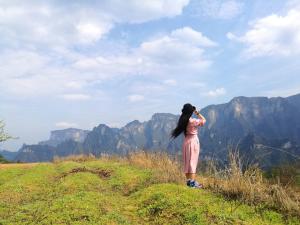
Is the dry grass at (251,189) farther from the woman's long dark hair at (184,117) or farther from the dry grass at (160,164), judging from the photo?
the dry grass at (160,164)

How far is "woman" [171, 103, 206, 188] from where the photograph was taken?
14688 millimetres

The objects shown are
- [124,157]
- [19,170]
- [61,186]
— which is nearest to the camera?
[61,186]

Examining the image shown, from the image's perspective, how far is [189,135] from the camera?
15008 mm

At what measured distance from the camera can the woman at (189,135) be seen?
14688mm

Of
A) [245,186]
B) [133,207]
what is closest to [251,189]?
[245,186]

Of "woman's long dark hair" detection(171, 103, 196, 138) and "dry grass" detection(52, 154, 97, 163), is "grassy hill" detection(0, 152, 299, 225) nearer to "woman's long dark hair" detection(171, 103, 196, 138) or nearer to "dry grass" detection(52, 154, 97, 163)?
"woman's long dark hair" detection(171, 103, 196, 138)

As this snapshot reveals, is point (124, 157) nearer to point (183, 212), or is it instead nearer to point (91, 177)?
point (91, 177)

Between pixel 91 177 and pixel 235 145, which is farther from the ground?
pixel 235 145

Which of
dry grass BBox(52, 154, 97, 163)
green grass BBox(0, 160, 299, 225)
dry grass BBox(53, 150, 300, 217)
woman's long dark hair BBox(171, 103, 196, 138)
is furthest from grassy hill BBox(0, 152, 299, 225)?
dry grass BBox(52, 154, 97, 163)

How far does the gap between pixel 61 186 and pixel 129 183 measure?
3.15 meters

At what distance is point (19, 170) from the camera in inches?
1008

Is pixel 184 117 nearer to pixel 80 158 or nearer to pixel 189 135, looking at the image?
pixel 189 135

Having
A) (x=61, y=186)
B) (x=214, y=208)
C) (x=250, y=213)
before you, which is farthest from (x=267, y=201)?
(x=61, y=186)

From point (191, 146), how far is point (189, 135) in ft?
1.45
